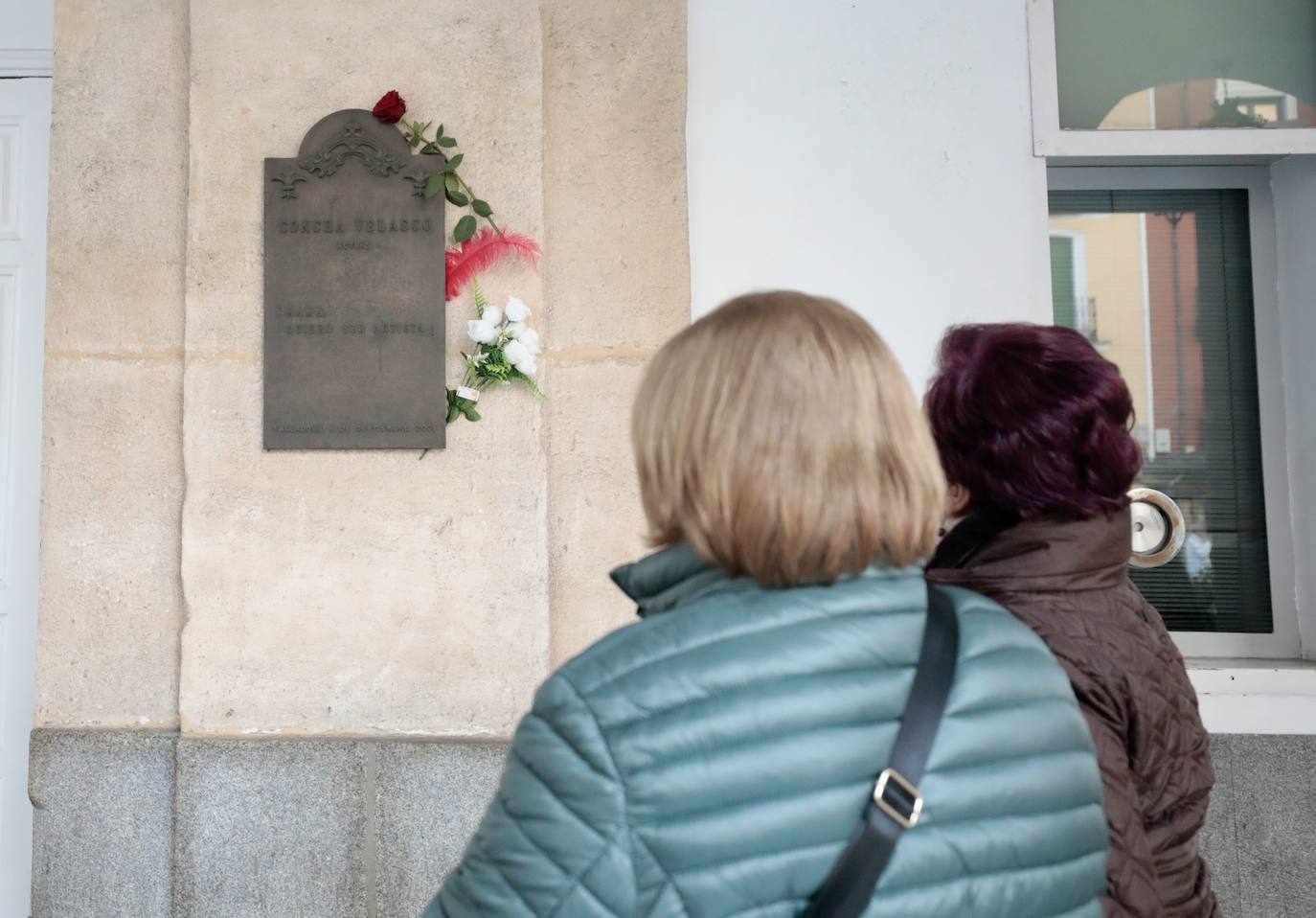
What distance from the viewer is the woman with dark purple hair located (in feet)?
4.06

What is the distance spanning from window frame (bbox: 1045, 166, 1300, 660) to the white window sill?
0.22m

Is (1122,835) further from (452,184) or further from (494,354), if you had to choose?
(452,184)

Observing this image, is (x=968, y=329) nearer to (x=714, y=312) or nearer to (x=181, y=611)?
(x=714, y=312)

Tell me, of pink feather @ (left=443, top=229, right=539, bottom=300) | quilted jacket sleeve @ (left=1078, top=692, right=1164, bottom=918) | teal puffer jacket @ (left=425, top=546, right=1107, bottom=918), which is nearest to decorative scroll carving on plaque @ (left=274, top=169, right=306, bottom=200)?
pink feather @ (left=443, top=229, right=539, bottom=300)

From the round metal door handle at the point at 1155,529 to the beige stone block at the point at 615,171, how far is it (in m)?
1.51

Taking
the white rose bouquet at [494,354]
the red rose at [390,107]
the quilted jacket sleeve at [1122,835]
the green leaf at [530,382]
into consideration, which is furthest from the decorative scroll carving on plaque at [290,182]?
the quilted jacket sleeve at [1122,835]

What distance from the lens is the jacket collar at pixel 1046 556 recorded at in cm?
128

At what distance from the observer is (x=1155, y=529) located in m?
3.16

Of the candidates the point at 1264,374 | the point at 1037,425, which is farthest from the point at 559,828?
the point at 1264,374

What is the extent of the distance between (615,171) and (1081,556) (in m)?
2.13

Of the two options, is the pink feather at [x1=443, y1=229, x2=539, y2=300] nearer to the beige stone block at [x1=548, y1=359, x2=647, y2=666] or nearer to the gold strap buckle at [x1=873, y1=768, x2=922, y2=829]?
the beige stone block at [x1=548, y1=359, x2=647, y2=666]

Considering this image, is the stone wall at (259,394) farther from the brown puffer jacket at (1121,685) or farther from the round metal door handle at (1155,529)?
the brown puffer jacket at (1121,685)

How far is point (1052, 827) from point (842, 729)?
0.27m

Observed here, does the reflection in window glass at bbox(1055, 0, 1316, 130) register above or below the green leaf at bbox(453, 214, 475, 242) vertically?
above
